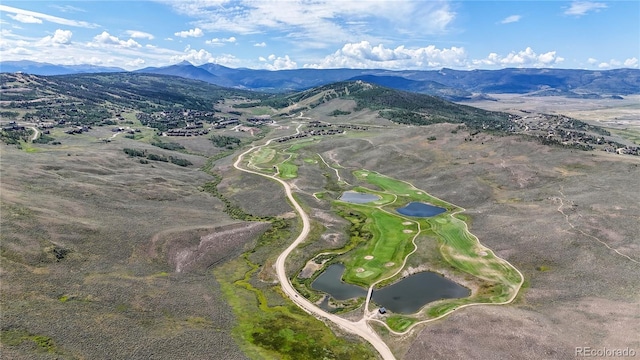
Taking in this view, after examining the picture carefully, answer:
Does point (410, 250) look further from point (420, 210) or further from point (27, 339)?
point (27, 339)

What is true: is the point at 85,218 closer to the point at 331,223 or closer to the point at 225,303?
the point at 225,303

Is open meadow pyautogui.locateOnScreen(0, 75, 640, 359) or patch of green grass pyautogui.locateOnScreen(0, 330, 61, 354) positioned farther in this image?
open meadow pyautogui.locateOnScreen(0, 75, 640, 359)

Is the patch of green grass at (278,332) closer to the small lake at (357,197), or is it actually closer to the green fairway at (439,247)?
the green fairway at (439,247)

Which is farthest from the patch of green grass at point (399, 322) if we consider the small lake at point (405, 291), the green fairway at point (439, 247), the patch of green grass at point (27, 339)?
the patch of green grass at point (27, 339)

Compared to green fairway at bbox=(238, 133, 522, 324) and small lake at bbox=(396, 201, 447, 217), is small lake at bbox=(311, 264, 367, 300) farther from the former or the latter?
small lake at bbox=(396, 201, 447, 217)

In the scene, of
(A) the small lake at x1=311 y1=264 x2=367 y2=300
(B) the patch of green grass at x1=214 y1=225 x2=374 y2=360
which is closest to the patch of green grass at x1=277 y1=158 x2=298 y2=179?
(A) the small lake at x1=311 y1=264 x2=367 y2=300

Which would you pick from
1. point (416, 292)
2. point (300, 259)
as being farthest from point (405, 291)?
point (300, 259)
